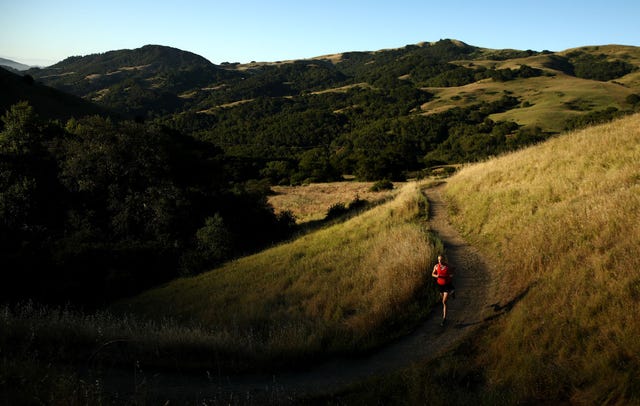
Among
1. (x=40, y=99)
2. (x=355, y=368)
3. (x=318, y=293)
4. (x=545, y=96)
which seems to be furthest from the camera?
(x=545, y=96)

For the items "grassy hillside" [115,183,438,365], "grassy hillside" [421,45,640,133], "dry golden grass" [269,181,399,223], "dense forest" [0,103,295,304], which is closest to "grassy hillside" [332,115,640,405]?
"grassy hillside" [115,183,438,365]

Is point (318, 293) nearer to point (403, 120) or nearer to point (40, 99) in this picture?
point (40, 99)

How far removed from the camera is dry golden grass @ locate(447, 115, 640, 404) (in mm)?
5938

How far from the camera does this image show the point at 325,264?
54.9ft

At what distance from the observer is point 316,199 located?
44.7 m

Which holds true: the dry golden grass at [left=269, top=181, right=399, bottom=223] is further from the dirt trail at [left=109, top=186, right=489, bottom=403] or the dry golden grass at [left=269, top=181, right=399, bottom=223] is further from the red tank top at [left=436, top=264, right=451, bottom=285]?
the red tank top at [left=436, top=264, right=451, bottom=285]

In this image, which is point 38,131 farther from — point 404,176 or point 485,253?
point 404,176

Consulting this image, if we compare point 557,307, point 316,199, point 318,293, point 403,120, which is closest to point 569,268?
point 557,307

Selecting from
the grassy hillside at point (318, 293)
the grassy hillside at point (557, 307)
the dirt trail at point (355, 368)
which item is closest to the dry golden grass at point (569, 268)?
the grassy hillside at point (557, 307)

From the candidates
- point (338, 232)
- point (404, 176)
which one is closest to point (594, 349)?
point (338, 232)

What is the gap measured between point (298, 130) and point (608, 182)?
14490 cm

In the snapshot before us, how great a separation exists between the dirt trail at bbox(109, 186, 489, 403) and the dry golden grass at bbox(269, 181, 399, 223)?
23360mm

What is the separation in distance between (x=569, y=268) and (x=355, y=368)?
5806 mm

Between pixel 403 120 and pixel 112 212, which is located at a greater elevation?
pixel 403 120
